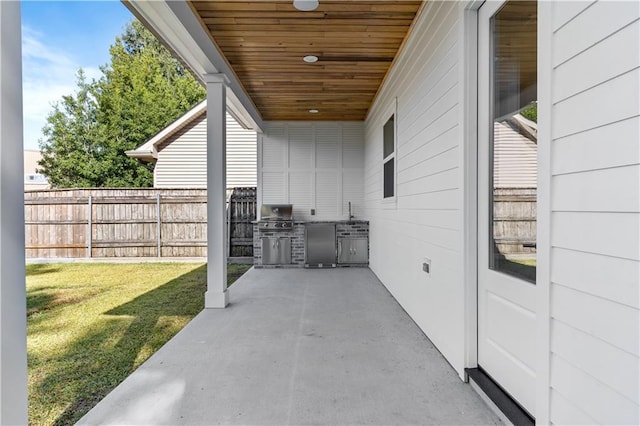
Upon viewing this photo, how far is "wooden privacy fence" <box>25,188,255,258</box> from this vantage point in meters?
8.14

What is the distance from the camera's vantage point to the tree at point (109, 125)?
15469mm

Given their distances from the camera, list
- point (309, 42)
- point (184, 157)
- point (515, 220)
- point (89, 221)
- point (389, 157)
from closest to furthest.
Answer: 1. point (515, 220)
2. point (309, 42)
3. point (389, 157)
4. point (89, 221)
5. point (184, 157)

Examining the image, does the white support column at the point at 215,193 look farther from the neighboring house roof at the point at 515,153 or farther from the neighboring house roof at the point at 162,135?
the neighboring house roof at the point at 162,135

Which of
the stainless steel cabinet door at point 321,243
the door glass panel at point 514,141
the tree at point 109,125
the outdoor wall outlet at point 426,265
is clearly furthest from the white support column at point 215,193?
the tree at point 109,125

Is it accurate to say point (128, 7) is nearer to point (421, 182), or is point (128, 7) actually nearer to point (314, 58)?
point (314, 58)

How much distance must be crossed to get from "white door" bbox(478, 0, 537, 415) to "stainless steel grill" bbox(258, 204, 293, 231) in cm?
504

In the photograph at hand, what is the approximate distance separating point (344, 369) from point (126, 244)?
7456mm

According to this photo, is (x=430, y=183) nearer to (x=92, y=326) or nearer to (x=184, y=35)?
(x=184, y=35)

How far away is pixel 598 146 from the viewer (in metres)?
1.22

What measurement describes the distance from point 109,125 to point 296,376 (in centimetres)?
1680

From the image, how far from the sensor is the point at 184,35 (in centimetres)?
316

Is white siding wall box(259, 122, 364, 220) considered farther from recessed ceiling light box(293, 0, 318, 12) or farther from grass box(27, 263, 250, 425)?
recessed ceiling light box(293, 0, 318, 12)

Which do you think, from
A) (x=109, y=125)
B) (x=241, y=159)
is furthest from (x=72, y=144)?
(x=241, y=159)

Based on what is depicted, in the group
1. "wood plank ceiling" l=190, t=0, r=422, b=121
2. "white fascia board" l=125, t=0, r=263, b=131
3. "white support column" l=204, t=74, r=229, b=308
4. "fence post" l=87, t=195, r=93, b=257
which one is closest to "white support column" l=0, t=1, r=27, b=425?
"white fascia board" l=125, t=0, r=263, b=131
